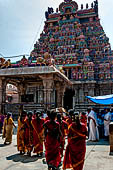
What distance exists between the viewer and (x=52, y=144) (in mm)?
4516

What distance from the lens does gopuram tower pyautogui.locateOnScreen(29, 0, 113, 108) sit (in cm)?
2879

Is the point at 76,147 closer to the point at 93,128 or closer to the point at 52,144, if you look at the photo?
the point at 52,144

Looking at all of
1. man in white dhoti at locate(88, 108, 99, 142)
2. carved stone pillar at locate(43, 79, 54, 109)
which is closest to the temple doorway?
carved stone pillar at locate(43, 79, 54, 109)

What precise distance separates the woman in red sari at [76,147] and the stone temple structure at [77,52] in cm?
2098

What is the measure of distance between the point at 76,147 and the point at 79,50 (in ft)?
91.6

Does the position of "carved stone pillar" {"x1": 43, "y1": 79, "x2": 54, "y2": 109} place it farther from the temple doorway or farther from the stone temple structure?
the temple doorway

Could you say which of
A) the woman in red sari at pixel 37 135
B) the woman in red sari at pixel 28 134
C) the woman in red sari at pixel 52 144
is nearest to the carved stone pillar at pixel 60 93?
the woman in red sari at pixel 28 134

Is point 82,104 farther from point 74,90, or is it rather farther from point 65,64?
point 65,64

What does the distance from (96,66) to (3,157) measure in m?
26.0

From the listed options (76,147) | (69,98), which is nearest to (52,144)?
(76,147)

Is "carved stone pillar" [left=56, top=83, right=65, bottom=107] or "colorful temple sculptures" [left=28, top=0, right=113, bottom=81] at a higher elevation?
"colorful temple sculptures" [left=28, top=0, right=113, bottom=81]

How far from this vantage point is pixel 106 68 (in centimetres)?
2931

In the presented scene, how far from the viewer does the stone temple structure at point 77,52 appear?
28766 millimetres

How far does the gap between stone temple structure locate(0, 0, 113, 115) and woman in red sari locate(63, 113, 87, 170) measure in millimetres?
20981
